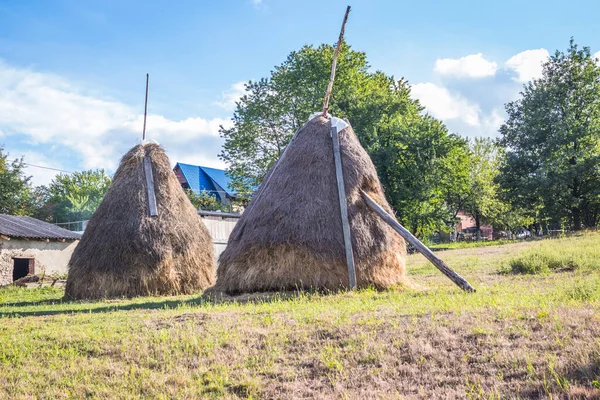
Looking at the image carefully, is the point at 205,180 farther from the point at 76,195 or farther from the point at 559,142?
the point at 559,142

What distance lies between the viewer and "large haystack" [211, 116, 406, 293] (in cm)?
1063

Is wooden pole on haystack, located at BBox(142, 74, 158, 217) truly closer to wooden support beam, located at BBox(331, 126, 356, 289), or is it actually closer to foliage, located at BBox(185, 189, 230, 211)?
wooden support beam, located at BBox(331, 126, 356, 289)

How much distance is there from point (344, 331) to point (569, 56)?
32.1 meters

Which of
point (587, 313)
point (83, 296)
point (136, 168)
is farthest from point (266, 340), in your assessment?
point (136, 168)

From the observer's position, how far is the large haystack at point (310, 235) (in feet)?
34.9

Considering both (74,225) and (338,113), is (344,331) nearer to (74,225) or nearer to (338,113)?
(338,113)

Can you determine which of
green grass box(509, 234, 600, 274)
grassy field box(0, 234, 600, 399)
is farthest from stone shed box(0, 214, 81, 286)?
green grass box(509, 234, 600, 274)

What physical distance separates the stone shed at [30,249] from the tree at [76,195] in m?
21.7

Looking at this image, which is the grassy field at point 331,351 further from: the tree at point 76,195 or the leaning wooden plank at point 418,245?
the tree at point 76,195

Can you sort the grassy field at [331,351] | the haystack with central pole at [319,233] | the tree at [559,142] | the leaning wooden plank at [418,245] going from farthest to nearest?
the tree at [559,142]
the haystack with central pole at [319,233]
the leaning wooden plank at [418,245]
the grassy field at [331,351]

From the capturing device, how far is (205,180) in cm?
4256

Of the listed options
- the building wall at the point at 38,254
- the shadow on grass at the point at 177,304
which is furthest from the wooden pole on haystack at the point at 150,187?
the building wall at the point at 38,254

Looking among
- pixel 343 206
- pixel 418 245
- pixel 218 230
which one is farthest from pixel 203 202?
pixel 418 245

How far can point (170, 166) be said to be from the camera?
15.7 m
